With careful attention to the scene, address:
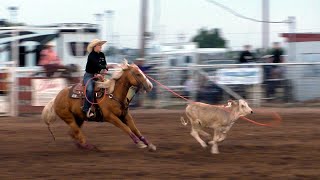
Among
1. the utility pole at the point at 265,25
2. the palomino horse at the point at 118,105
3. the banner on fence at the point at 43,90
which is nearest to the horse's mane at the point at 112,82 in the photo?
the palomino horse at the point at 118,105

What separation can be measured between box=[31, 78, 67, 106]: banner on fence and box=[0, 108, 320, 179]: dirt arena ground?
8.32 feet

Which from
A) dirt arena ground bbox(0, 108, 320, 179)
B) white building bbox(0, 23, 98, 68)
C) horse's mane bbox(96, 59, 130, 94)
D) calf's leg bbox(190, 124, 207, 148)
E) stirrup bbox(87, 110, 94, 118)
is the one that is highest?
white building bbox(0, 23, 98, 68)

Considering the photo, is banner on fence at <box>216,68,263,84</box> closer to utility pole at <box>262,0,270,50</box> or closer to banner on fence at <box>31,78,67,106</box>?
banner on fence at <box>31,78,67,106</box>

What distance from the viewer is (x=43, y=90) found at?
58.4 feet

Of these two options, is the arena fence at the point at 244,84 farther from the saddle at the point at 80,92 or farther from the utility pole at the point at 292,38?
the saddle at the point at 80,92

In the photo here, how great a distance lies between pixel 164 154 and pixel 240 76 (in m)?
8.74

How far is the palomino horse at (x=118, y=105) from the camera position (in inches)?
422

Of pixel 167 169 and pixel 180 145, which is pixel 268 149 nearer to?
pixel 180 145

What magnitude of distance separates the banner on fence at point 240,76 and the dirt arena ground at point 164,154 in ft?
11.7

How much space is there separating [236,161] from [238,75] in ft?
30.6

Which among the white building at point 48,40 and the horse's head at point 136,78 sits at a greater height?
the white building at point 48,40

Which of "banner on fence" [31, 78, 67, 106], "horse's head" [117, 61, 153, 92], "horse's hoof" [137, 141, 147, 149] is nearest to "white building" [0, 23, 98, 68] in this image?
"banner on fence" [31, 78, 67, 106]

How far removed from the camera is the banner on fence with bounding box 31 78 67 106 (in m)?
17.8

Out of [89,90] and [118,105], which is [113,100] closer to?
[118,105]
